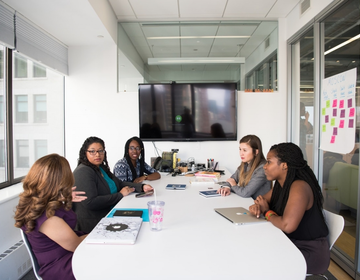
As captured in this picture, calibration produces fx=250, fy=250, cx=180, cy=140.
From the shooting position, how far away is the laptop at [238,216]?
1475mm

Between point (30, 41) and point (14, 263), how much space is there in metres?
2.33

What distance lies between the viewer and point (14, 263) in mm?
2076

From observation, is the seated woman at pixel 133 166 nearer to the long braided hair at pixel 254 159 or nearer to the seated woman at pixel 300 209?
the long braided hair at pixel 254 159

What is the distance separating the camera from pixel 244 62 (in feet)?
13.1

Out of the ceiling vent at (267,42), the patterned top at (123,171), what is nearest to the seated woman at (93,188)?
the patterned top at (123,171)

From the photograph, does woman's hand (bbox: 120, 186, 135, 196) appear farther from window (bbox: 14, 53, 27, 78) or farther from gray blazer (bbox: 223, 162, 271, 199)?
window (bbox: 14, 53, 27, 78)

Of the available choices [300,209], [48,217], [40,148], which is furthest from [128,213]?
[40,148]

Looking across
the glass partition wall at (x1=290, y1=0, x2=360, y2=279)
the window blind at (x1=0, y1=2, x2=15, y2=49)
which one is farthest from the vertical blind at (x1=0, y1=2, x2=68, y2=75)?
the glass partition wall at (x1=290, y1=0, x2=360, y2=279)

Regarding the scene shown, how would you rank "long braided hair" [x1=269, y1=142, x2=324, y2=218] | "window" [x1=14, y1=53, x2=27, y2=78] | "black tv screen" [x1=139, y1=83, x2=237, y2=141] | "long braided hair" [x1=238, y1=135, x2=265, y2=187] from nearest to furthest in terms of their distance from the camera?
"long braided hair" [x1=269, y1=142, x2=324, y2=218], "long braided hair" [x1=238, y1=135, x2=265, y2=187], "window" [x1=14, y1=53, x2=27, y2=78], "black tv screen" [x1=139, y1=83, x2=237, y2=141]

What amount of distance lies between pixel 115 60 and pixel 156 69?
0.64 meters

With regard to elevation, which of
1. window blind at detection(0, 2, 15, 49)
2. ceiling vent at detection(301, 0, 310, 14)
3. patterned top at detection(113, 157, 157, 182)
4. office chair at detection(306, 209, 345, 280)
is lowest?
office chair at detection(306, 209, 345, 280)

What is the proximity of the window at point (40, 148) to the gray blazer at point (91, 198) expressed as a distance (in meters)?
1.72

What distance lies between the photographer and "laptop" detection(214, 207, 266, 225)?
4.84 feet

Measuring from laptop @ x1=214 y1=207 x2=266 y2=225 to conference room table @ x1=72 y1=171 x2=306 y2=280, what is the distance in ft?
0.09
